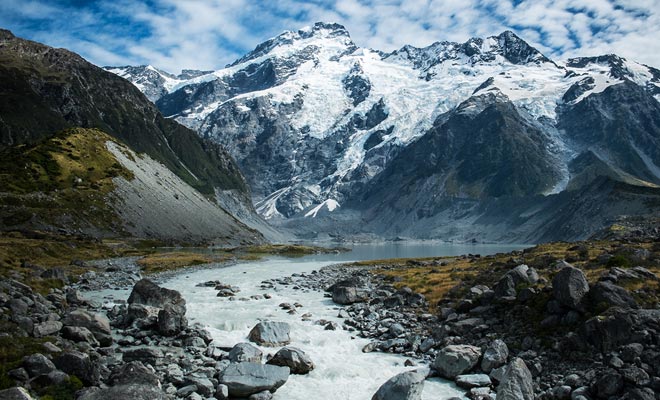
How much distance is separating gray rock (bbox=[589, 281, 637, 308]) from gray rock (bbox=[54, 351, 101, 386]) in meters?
25.6

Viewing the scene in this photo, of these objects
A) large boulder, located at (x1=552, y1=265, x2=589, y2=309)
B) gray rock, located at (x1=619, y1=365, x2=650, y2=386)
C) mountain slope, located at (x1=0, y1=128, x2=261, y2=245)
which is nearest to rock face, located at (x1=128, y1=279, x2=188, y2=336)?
large boulder, located at (x1=552, y1=265, x2=589, y2=309)

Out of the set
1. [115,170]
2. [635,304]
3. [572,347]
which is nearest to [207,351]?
[572,347]

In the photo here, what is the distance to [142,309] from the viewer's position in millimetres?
33562

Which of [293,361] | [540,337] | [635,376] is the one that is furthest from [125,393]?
[540,337]

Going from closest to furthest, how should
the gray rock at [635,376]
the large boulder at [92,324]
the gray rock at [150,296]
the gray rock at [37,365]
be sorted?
1. the gray rock at [37,365]
2. the gray rock at [635,376]
3. the large boulder at [92,324]
4. the gray rock at [150,296]

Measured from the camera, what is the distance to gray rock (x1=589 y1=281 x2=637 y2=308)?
2641 centimetres

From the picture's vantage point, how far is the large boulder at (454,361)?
2484 cm

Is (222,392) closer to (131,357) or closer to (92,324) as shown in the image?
(131,357)

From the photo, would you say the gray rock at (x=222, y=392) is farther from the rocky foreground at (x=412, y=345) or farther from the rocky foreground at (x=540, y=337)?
the rocky foreground at (x=540, y=337)

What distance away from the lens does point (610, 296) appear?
1047 inches

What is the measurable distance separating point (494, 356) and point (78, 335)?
22390mm

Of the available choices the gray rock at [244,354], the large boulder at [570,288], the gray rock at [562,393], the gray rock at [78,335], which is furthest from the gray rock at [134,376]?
the large boulder at [570,288]

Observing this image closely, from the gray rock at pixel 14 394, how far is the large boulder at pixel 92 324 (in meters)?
10.7

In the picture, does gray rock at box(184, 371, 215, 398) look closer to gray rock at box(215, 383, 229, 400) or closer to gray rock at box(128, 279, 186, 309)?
gray rock at box(215, 383, 229, 400)
